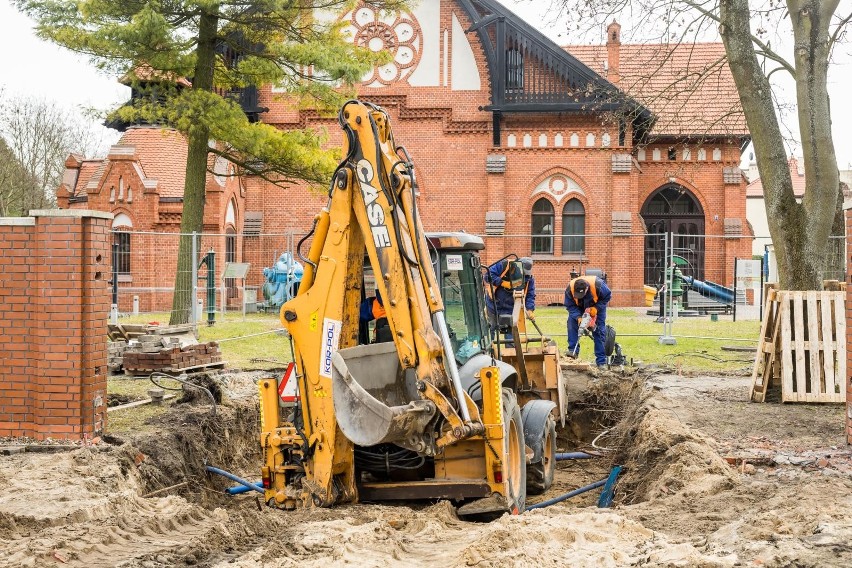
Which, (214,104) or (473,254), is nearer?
(473,254)

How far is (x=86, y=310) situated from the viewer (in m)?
8.75

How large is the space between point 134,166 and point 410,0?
11.3 meters

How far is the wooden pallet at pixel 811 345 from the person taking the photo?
35.6ft

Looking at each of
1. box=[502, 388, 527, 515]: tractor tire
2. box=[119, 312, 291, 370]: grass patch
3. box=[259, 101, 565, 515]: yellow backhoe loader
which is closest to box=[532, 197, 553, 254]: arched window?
box=[119, 312, 291, 370]: grass patch

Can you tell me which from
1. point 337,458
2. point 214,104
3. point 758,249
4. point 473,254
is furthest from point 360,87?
point 758,249

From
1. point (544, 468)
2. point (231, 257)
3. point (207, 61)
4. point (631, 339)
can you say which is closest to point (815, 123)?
point (544, 468)

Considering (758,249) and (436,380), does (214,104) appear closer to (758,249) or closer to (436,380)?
(436,380)

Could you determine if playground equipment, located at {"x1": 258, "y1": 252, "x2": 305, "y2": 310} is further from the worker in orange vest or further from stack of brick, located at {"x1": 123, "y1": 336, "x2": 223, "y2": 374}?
the worker in orange vest

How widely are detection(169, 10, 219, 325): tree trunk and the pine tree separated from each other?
0.07 ft

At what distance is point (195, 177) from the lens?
19.2 m

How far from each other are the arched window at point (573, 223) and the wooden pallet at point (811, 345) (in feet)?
57.0

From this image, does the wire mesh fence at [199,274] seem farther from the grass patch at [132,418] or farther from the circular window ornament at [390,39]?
the circular window ornament at [390,39]

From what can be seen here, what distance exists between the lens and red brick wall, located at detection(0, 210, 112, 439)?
868cm

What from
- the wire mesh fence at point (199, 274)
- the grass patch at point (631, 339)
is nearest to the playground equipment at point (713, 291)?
the grass patch at point (631, 339)
